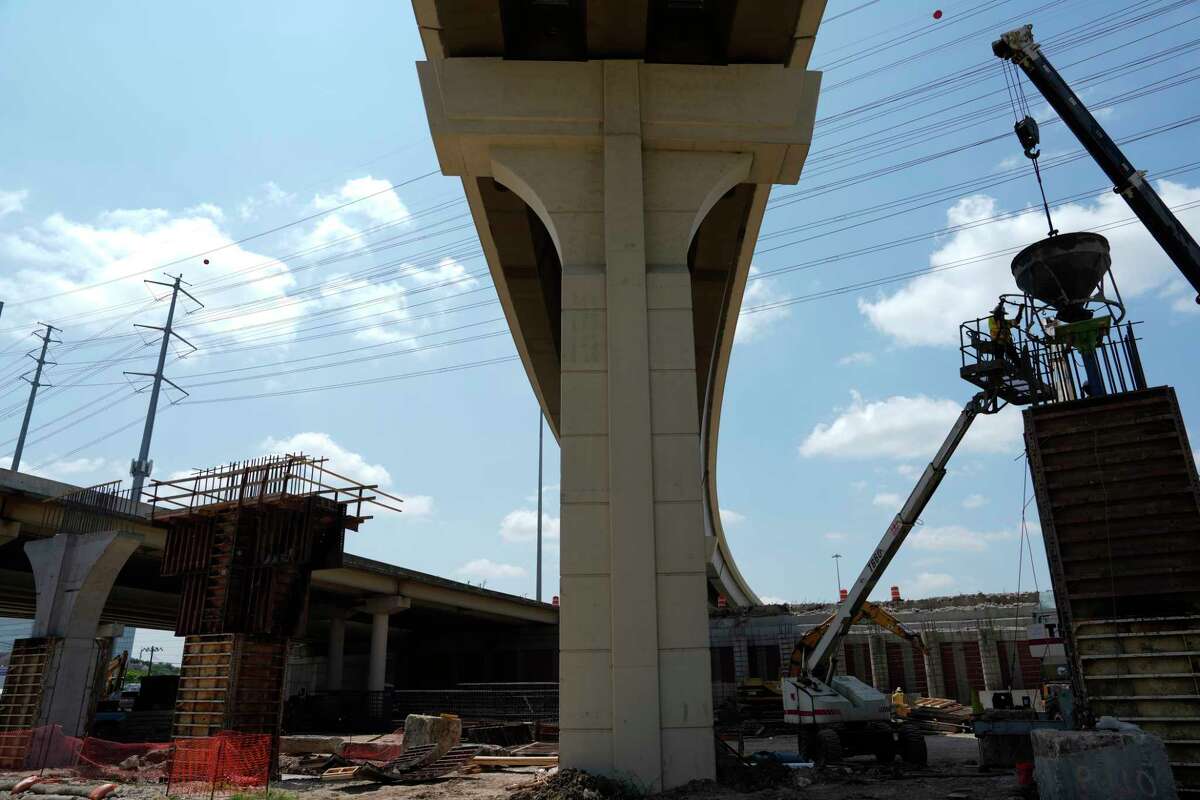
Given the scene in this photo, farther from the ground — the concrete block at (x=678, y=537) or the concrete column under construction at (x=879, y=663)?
the concrete block at (x=678, y=537)

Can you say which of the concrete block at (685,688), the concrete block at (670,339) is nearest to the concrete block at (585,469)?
the concrete block at (670,339)

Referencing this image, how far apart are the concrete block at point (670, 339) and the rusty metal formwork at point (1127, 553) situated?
6.35 m

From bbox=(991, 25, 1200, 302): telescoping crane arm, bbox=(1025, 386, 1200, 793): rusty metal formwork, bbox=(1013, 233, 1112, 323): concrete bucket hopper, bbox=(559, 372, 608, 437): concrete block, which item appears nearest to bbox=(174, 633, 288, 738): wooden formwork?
bbox=(559, 372, 608, 437): concrete block

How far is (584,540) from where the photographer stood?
11688 mm

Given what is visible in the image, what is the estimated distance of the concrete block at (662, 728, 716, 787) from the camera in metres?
10.9

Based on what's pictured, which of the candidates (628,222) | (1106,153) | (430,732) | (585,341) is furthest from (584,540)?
(1106,153)

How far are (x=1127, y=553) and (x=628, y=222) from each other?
30.9 ft

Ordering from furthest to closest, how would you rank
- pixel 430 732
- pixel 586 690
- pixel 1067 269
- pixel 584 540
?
pixel 430 732, pixel 1067 269, pixel 584 540, pixel 586 690

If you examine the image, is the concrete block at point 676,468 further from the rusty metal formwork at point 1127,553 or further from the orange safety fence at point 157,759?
the orange safety fence at point 157,759

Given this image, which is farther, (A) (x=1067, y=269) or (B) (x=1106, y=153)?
(B) (x=1106, y=153)

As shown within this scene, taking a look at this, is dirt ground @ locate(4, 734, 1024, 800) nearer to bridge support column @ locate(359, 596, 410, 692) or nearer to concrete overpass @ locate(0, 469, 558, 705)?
concrete overpass @ locate(0, 469, 558, 705)

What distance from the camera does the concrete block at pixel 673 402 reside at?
12133mm

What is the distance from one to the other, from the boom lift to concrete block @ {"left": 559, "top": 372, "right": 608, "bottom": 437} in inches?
422

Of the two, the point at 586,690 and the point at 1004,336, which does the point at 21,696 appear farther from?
the point at 1004,336
